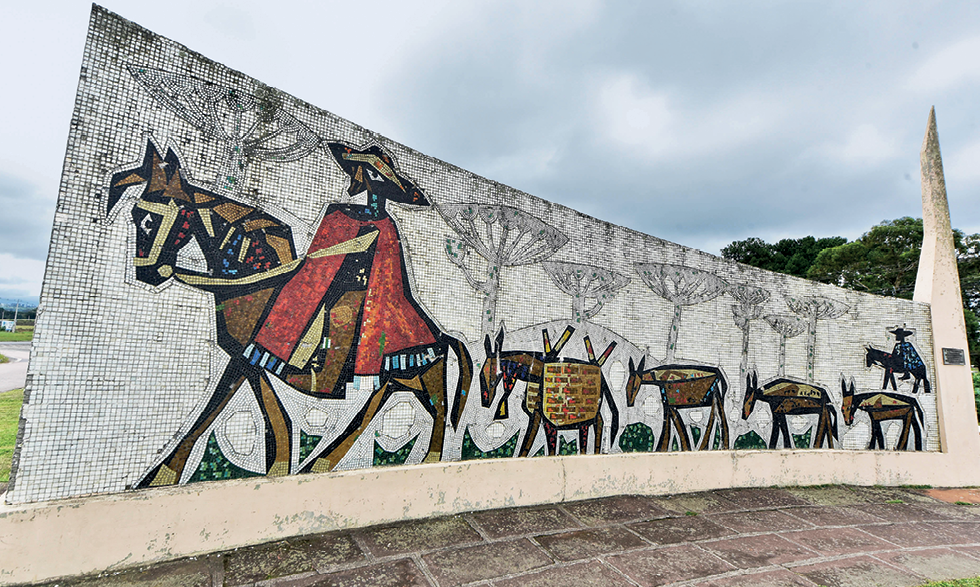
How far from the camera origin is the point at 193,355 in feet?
11.0

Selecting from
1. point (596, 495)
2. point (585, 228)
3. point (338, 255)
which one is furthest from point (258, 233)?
point (596, 495)

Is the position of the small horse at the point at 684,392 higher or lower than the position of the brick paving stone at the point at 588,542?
higher

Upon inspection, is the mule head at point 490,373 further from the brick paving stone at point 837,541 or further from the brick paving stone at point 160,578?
the brick paving stone at point 837,541

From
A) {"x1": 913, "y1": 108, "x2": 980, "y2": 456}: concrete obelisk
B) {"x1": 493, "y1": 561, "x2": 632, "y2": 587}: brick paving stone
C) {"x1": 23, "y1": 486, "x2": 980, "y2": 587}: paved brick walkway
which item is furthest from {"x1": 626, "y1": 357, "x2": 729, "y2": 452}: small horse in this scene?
{"x1": 913, "y1": 108, "x2": 980, "y2": 456}: concrete obelisk

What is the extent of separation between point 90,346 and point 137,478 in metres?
0.99

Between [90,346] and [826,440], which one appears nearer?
[90,346]

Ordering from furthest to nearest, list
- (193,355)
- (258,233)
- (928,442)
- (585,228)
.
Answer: (928,442) → (585,228) → (258,233) → (193,355)

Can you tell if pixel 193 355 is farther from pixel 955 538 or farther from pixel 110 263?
pixel 955 538

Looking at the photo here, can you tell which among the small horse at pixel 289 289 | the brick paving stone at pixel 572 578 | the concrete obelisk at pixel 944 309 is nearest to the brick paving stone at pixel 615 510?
the brick paving stone at pixel 572 578

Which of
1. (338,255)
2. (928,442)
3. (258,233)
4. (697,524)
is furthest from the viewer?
(928,442)

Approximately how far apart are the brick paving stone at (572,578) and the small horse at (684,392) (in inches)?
87.3

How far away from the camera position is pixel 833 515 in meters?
4.96

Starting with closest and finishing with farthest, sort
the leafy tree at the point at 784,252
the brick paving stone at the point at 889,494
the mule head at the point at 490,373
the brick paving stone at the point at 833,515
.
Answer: the mule head at the point at 490,373 < the brick paving stone at the point at 833,515 < the brick paving stone at the point at 889,494 < the leafy tree at the point at 784,252

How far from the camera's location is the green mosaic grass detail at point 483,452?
434 centimetres
